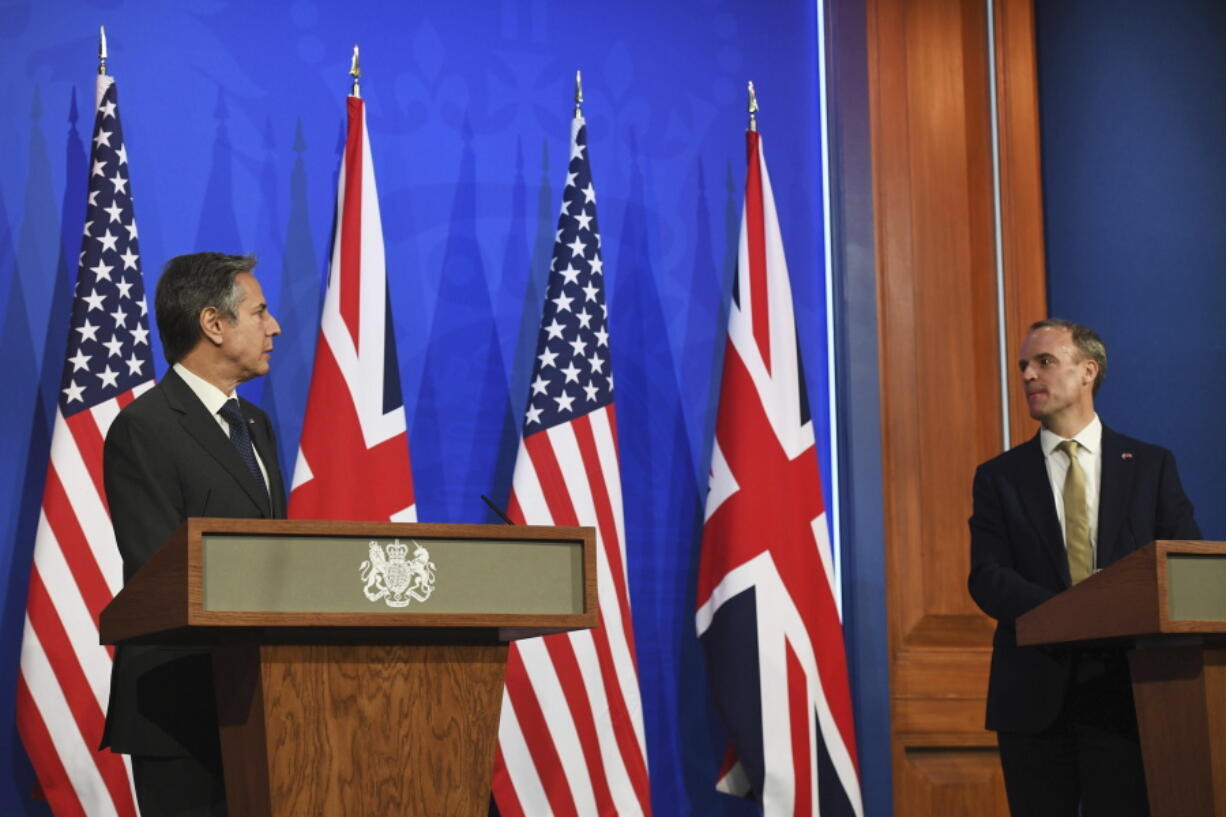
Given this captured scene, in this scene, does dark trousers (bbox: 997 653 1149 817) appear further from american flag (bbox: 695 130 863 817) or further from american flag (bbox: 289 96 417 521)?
american flag (bbox: 289 96 417 521)

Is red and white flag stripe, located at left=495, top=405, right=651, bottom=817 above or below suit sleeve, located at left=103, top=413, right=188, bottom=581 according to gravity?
below

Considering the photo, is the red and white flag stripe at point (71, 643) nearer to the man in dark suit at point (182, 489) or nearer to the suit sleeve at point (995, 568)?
the man in dark suit at point (182, 489)

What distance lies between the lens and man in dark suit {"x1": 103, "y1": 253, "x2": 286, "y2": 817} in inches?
91.2

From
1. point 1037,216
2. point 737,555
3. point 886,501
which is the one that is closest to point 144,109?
point 737,555

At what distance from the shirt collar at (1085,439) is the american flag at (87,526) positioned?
2301mm

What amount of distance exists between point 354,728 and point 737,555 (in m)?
2.38

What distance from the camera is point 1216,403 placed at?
5.14 meters

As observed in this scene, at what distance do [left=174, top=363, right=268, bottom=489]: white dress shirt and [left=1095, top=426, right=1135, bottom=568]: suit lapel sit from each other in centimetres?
188

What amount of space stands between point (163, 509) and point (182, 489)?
0.06 meters

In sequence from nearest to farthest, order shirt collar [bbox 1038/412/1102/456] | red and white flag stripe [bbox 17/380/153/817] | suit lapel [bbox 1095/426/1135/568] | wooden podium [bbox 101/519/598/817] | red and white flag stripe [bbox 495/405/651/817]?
wooden podium [bbox 101/519/598/817] → suit lapel [bbox 1095/426/1135/568] → shirt collar [bbox 1038/412/1102/456] → red and white flag stripe [bbox 17/380/153/817] → red and white flag stripe [bbox 495/405/651/817]

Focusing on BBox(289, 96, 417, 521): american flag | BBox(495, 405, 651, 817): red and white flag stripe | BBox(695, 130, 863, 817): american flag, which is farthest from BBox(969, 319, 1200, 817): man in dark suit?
BBox(289, 96, 417, 521): american flag

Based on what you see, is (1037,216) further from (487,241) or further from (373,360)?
(373,360)

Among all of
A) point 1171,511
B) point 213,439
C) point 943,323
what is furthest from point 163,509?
point 943,323

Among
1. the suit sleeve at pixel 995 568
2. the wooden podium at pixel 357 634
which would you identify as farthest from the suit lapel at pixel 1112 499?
the wooden podium at pixel 357 634
